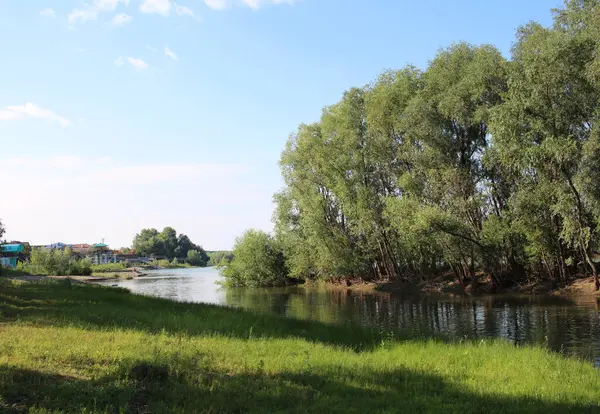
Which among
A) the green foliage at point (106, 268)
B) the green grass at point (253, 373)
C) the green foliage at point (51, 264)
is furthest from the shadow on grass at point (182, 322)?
the green foliage at point (106, 268)

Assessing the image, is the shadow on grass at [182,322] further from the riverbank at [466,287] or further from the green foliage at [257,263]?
the green foliage at [257,263]

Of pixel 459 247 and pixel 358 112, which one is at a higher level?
pixel 358 112

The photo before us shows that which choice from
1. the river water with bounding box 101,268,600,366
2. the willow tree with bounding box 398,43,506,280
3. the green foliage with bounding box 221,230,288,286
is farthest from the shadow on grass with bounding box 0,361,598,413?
the green foliage with bounding box 221,230,288,286

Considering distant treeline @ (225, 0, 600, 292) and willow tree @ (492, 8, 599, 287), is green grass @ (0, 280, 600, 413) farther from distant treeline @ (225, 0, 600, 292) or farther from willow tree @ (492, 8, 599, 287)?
distant treeline @ (225, 0, 600, 292)

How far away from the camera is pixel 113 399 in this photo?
855 cm

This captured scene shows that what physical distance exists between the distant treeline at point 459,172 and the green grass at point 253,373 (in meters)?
23.9

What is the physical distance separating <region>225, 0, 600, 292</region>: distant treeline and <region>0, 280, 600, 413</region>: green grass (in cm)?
2392

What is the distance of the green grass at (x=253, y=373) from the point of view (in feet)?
28.9

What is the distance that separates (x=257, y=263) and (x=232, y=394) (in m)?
65.8

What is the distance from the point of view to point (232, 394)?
944cm

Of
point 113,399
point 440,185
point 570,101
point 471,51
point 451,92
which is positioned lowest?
point 113,399

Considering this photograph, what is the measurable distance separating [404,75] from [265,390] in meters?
48.4

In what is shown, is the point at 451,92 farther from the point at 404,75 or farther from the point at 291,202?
the point at 291,202

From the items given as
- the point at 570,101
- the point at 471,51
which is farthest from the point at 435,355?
the point at 471,51
